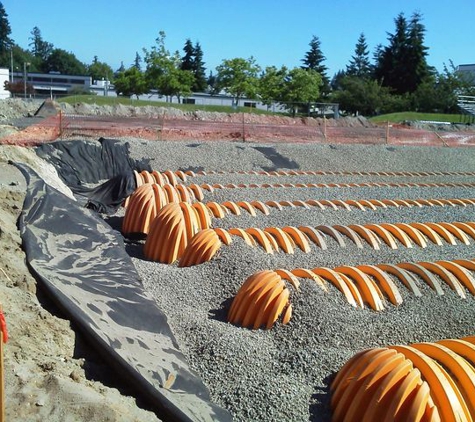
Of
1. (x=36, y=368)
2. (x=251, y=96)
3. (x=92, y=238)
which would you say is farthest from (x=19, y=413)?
(x=251, y=96)

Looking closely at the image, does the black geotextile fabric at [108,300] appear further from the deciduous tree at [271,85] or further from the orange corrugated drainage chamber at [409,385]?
the deciduous tree at [271,85]

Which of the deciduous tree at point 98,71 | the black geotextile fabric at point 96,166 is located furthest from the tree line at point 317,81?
the deciduous tree at point 98,71

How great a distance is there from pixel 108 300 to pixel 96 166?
10451 mm

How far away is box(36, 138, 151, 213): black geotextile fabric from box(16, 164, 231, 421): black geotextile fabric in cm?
412

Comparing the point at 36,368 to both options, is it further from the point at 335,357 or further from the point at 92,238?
the point at 92,238

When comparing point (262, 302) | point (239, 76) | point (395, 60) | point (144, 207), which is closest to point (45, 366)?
point (262, 302)

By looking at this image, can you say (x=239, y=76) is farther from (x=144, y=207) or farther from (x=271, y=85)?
(x=144, y=207)

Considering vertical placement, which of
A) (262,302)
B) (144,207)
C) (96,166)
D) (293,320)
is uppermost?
(96,166)

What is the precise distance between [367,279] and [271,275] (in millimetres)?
1084

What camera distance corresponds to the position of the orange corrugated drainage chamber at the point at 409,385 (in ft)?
13.1

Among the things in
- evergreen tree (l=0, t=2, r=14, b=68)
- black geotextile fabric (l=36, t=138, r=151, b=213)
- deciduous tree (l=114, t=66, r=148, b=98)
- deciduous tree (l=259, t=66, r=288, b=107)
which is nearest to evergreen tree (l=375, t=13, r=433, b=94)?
deciduous tree (l=259, t=66, r=288, b=107)

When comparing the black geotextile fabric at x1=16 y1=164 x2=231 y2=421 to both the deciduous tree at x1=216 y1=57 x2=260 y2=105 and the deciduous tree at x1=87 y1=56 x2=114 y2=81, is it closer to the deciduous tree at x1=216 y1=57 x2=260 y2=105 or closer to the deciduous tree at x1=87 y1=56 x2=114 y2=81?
the deciduous tree at x1=216 y1=57 x2=260 y2=105

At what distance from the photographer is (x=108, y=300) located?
5.62 meters

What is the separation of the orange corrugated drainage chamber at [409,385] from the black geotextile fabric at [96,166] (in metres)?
8.38
